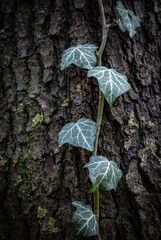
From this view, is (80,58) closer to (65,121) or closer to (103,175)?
(65,121)

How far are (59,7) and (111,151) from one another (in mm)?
841

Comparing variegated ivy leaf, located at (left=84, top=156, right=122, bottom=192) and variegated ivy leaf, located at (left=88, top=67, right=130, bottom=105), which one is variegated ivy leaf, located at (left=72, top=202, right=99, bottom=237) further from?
variegated ivy leaf, located at (left=88, top=67, right=130, bottom=105)

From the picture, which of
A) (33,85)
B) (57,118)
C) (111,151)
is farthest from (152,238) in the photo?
(33,85)

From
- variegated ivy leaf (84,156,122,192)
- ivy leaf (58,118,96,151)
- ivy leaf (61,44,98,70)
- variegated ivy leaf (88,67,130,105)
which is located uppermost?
ivy leaf (61,44,98,70)

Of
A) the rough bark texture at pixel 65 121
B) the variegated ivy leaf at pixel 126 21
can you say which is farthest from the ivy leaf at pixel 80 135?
the variegated ivy leaf at pixel 126 21

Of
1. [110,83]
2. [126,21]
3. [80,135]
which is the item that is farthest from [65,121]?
[126,21]

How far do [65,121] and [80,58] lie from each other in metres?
0.32

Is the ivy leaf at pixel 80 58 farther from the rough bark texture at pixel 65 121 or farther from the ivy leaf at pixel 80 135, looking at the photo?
the ivy leaf at pixel 80 135

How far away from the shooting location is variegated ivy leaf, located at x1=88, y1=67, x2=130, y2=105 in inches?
30.3

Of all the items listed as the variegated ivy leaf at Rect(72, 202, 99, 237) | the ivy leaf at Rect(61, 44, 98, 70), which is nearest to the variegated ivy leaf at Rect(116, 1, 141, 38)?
the ivy leaf at Rect(61, 44, 98, 70)

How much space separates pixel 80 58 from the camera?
0.87m

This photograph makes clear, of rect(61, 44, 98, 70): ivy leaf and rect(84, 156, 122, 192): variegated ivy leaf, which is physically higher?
rect(61, 44, 98, 70): ivy leaf

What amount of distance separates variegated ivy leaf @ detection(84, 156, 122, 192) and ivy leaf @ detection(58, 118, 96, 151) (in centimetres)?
9

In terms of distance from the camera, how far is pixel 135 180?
904 millimetres
